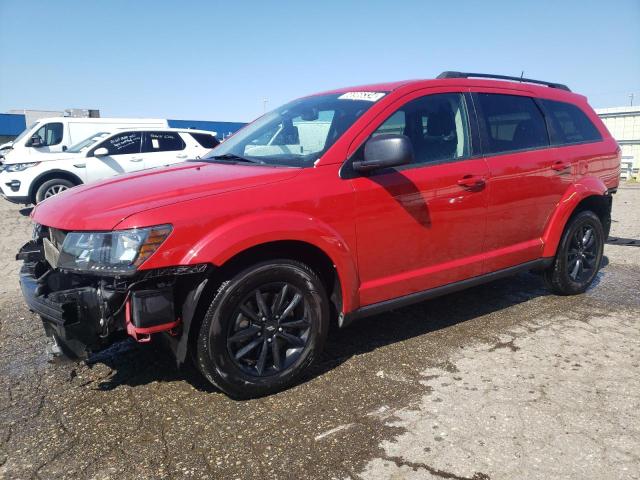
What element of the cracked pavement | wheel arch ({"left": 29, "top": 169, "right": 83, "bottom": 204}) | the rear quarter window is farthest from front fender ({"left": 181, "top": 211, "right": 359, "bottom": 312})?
the rear quarter window

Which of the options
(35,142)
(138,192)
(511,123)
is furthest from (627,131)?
(138,192)

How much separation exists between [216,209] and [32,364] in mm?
1917

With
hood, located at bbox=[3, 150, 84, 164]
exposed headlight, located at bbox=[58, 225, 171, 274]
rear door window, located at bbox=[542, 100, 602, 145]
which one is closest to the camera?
exposed headlight, located at bbox=[58, 225, 171, 274]

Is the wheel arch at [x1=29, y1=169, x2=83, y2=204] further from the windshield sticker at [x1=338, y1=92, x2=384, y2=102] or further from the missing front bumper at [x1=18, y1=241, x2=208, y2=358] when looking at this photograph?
the missing front bumper at [x1=18, y1=241, x2=208, y2=358]

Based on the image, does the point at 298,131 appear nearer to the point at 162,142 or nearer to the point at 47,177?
the point at 162,142

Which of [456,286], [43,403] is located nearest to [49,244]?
[43,403]

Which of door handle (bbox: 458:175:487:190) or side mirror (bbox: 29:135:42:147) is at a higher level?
side mirror (bbox: 29:135:42:147)

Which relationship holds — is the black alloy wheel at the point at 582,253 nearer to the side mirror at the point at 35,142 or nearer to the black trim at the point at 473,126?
the black trim at the point at 473,126

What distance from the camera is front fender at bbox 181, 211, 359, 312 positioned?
2611 millimetres

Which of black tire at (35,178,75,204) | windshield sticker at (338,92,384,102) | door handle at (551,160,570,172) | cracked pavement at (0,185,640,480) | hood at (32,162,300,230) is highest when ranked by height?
windshield sticker at (338,92,384,102)

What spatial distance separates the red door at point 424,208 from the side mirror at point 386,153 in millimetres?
110

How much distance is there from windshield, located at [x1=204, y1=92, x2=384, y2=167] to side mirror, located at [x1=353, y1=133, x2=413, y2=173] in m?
0.27

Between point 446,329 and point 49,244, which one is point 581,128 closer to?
point 446,329

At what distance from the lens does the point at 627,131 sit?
22406 millimetres
